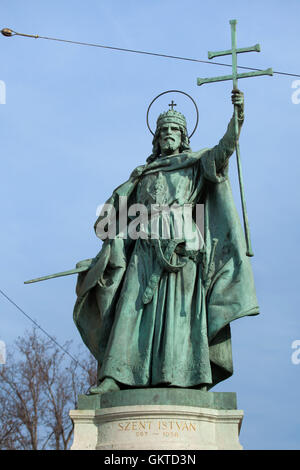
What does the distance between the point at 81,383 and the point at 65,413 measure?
1.38 metres

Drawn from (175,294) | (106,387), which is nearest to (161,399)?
(106,387)

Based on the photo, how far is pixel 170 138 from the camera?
507 inches

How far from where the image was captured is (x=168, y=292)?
456 inches

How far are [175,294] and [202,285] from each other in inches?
15.5

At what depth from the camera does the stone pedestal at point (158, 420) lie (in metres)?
10.3

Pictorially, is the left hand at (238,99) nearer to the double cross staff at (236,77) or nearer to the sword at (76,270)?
the double cross staff at (236,77)

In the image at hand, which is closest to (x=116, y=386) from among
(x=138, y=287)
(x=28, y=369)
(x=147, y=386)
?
(x=147, y=386)

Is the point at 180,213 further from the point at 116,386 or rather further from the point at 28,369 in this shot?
the point at 28,369

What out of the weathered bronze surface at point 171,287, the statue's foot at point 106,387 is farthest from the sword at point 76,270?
the statue's foot at point 106,387

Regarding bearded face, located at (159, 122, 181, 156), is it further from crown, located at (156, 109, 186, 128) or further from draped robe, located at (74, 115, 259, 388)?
draped robe, located at (74, 115, 259, 388)

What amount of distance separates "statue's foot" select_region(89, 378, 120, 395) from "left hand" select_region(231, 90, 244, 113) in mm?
4086

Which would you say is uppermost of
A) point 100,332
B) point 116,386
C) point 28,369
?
point 28,369

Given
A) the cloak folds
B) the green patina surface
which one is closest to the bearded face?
the cloak folds
